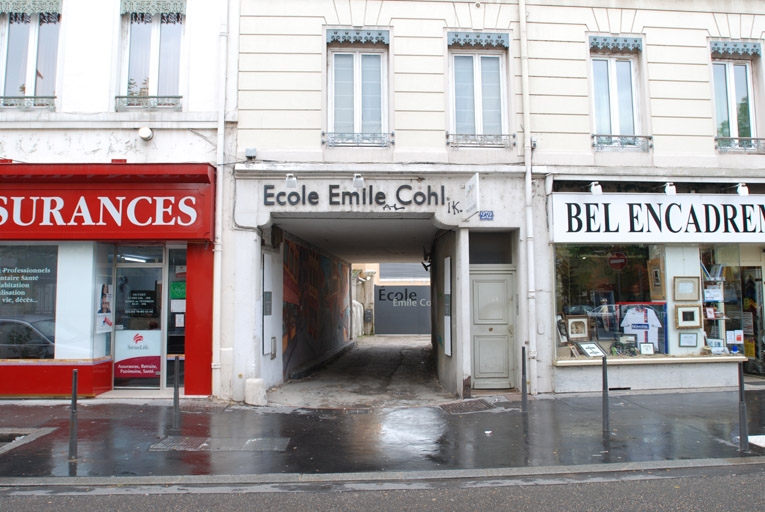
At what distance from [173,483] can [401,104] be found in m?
6.81

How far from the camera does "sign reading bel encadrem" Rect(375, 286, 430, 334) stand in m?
25.9

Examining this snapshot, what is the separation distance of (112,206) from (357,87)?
4.68 meters

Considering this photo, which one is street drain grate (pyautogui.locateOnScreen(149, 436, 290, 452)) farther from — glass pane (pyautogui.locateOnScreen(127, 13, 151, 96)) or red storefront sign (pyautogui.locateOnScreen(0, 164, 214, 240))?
glass pane (pyautogui.locateOnScreen(127, 13, 151, 96))

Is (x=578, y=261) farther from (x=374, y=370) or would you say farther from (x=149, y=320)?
(x=149, y=320)

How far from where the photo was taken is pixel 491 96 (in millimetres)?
9742

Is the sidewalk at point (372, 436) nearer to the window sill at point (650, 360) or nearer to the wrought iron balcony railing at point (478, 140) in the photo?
the window sill at point (650, 360)

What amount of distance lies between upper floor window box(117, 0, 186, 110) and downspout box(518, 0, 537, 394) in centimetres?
610

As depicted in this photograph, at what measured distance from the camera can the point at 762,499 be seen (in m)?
4.75

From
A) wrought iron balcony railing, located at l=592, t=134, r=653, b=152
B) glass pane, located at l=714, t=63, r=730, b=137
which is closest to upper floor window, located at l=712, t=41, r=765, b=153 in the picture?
glass pane, located at l=714, t=63, r=730, b=137

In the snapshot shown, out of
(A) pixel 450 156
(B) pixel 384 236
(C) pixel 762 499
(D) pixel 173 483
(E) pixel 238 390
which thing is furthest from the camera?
(B) pixel 384 236

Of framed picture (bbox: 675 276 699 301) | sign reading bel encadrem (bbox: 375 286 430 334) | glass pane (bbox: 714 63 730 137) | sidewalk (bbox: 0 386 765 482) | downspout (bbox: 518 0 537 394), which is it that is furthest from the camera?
sign reading bel encadrem (bbox: 375 286 430 334)

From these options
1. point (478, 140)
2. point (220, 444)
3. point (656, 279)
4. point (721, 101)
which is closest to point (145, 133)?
point (220, 444)

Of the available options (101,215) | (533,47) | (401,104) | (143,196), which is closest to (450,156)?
(401,104)

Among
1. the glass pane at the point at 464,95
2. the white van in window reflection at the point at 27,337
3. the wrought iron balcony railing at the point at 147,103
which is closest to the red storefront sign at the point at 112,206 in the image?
the wrought iron balcony railing at the point at 147,103
